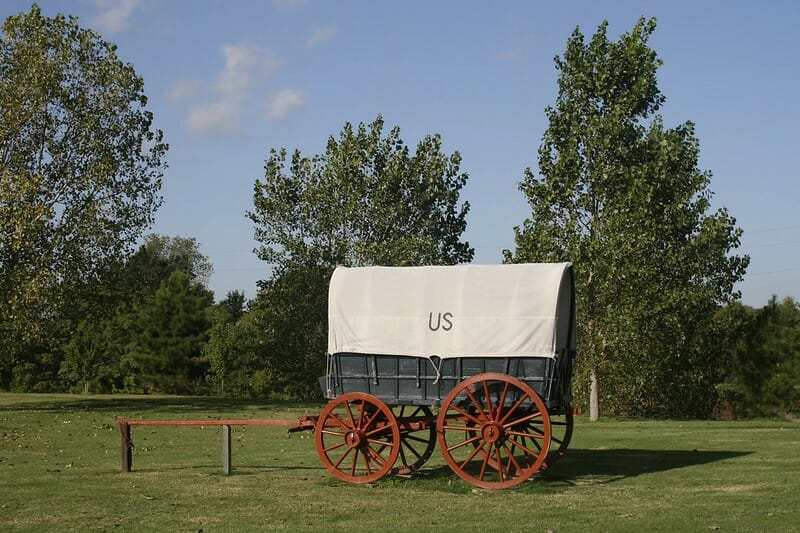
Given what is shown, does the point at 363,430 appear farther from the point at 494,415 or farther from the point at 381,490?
the point at 494,415

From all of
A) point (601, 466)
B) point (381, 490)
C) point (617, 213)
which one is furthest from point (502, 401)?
point (617, 213)

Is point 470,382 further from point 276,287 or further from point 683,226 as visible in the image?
point 276,287

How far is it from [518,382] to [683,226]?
2046 centimetres

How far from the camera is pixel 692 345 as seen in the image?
1581 inches

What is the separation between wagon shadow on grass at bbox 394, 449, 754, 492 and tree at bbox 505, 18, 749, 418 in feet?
34.7

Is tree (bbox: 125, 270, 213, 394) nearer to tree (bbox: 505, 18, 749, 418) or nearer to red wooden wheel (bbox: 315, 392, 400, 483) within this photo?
tree (bbox: 505, 18, 749, 418)

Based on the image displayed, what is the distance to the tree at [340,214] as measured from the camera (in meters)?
46.0

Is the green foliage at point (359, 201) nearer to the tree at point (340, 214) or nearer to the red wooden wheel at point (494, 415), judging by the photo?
the tree at point (340, 214)

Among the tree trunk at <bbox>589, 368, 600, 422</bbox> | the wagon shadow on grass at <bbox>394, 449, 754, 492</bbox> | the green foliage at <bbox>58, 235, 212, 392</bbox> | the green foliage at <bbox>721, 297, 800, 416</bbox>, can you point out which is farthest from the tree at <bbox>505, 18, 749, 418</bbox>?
the green foliage at <bbox>58, 235, 212, 392</bbox>

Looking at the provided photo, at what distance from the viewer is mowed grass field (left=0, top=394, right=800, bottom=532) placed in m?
12.6

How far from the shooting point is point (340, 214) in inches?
1802

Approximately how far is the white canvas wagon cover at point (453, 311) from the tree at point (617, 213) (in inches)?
624

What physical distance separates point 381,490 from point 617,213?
19.1 metres

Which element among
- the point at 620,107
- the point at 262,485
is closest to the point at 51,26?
the point at 620,107
